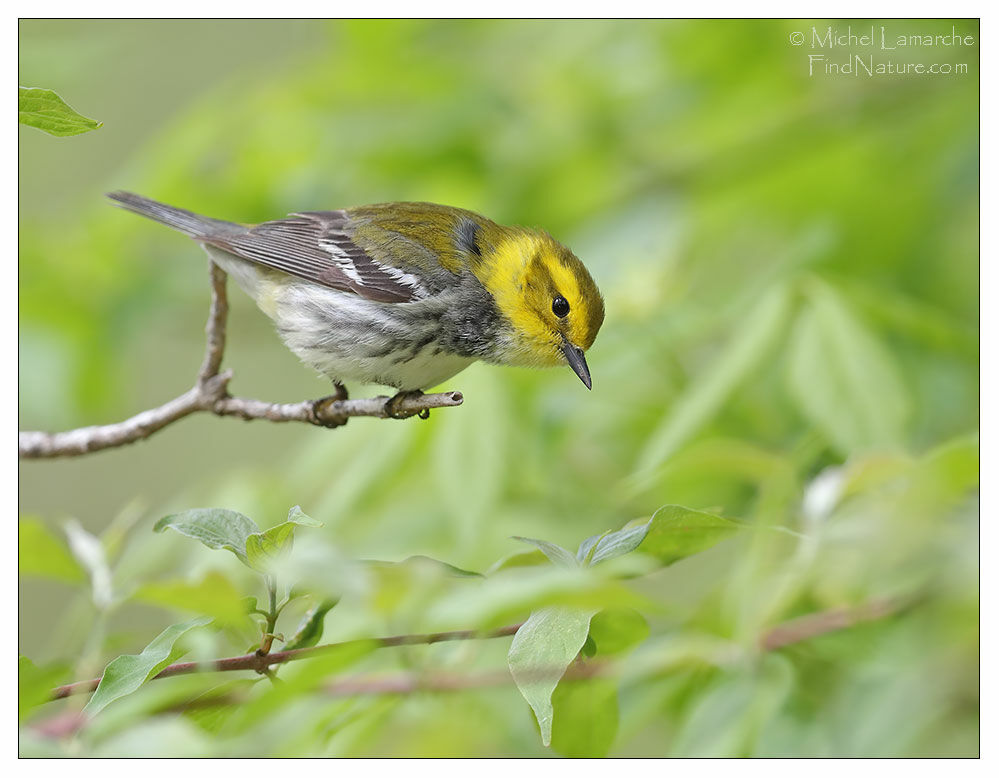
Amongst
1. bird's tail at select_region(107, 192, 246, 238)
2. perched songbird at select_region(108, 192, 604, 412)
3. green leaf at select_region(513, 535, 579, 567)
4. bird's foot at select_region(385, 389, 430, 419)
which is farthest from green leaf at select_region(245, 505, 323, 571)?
bird's tail at select_region(107, 192, 246, 238)

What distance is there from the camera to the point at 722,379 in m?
2.08

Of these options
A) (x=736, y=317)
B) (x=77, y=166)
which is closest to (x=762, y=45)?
(x=736, y=317)

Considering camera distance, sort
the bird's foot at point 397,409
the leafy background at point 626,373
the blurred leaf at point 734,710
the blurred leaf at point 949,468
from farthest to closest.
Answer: the bird's foot at point 397,409, the blurred leaf at point 734,710, the leafy background at point 626,373, the blurred leaf at point 949,468

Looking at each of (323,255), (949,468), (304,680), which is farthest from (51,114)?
(323,255)

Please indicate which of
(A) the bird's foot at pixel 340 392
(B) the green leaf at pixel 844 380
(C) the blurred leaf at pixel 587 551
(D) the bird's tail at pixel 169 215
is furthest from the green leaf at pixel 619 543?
(D) the bird's tail at pixel 169 215

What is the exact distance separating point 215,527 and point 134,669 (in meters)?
0.18

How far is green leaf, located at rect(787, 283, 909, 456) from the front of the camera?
6.55 ft

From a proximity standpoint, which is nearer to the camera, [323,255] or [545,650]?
[545,650]

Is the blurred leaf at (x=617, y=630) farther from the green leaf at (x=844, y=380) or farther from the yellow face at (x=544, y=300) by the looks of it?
the yellow face at (x=544, y=300)

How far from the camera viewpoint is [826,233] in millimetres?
2736

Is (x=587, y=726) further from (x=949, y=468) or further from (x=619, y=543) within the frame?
(x=949, y=468)

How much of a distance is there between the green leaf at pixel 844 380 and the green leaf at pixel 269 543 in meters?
1.24

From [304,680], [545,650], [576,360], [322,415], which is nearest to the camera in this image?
[304,680]

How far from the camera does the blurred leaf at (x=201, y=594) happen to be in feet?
3.07
